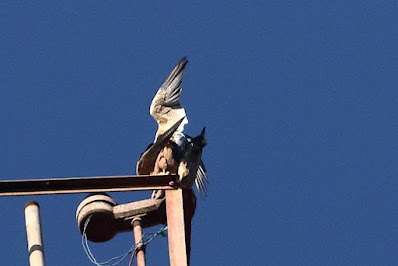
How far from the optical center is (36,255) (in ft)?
51.8

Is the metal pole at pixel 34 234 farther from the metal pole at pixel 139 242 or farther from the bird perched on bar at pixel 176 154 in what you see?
the bird perched on bar at pixel 176 154

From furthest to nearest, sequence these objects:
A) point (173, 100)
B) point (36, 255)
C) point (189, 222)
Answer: point (173, 100) < point (189, 222) < point (36, 255)

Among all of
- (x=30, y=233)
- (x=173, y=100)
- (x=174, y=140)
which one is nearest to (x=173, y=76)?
(x=173, y=100)

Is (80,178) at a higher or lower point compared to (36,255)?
higher

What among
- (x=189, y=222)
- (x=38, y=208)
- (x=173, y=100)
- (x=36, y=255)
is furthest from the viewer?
(x=173, y=100)

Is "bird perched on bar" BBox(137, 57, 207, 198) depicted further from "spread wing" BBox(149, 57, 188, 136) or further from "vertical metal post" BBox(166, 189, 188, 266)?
"vertical metal post" BBox(166, 189, 188, 266)

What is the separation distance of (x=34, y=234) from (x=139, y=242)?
3.82ft

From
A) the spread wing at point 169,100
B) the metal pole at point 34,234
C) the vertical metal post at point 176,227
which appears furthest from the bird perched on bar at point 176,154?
the metal pole at point 34,234

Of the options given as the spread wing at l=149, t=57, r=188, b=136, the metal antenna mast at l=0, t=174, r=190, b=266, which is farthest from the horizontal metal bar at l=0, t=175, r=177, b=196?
the spread wing at l=149, t=57, r=188, b=136

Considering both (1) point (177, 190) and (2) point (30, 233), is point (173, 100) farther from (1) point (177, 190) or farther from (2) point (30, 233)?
(2) point (30, 233)

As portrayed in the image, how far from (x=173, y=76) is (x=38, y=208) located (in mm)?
4394

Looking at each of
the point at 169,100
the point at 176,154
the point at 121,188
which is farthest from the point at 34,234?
the point at 169,100

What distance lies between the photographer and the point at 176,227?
662 inches

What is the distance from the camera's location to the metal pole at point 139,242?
16.7 metres
